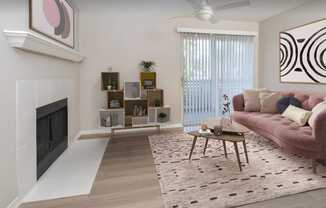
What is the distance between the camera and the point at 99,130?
4375mm

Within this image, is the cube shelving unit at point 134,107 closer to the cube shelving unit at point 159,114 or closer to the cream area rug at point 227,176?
the cube shelving unit at point 159,114

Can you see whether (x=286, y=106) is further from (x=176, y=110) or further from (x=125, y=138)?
(x=125, y=138)

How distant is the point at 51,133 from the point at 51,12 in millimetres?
1474

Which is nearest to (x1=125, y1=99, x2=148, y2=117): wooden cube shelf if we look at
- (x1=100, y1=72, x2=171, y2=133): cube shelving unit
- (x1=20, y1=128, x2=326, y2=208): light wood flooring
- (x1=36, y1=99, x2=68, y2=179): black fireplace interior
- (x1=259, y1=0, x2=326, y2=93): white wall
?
(x1=100, y1=72, x2=171, y2=133): cube shelving unit

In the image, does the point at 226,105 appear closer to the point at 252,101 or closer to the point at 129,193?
the point at 252,101

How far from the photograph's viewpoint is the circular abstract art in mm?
2410

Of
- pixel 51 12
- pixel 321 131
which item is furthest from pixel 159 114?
pixel 321 131

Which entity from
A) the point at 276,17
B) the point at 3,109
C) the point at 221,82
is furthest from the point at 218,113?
the point at 3,109

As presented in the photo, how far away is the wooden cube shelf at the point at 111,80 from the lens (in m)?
4.23

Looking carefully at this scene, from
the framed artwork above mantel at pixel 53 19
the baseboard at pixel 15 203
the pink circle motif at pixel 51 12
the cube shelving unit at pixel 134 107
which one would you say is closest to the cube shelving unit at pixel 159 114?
the cube shelving unit at pixel 134 107

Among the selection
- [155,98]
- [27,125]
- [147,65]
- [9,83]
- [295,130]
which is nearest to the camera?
[9,83]

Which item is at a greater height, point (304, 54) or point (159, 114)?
point (304, 54)

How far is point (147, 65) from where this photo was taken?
4340 millimetres

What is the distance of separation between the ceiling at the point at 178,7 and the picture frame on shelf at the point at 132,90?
4.48ft
